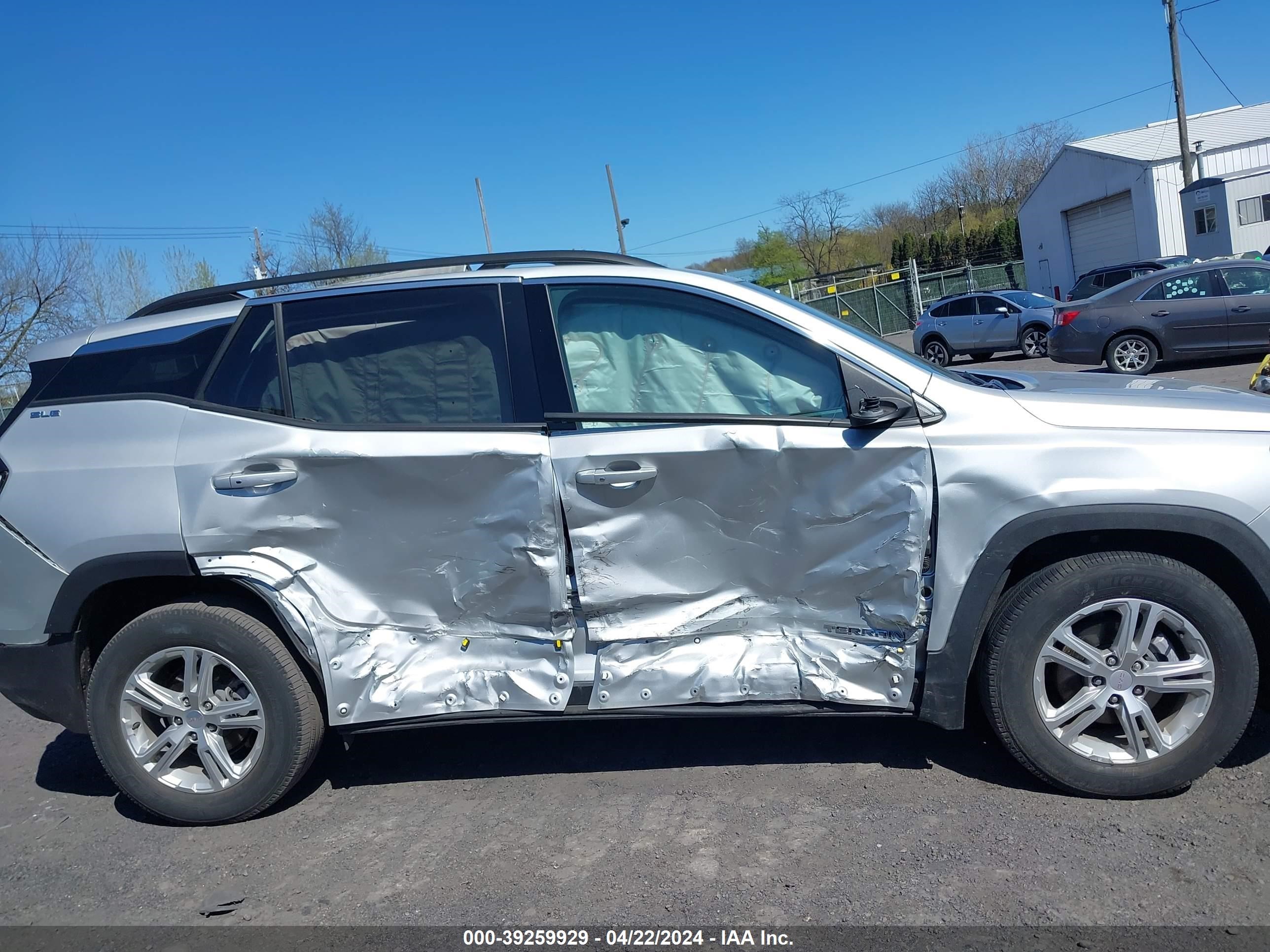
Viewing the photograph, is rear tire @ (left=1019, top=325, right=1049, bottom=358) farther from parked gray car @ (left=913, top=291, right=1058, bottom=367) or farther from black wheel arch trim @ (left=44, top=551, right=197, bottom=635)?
black wheel arch trim @ (left=44, top=551, right=197, bottom=635)

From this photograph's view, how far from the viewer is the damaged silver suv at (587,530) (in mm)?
3291

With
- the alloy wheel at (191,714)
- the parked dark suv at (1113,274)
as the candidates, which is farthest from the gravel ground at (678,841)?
the parked dark suv at (1113,274)

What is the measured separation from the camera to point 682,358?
3656 millimetres

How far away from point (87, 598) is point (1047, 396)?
3.67 meters

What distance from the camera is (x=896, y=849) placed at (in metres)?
3.20

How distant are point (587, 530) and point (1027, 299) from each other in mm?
20511

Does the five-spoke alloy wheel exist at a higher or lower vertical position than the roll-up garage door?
lower

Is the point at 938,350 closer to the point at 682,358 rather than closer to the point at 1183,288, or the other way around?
the point at 1183,288

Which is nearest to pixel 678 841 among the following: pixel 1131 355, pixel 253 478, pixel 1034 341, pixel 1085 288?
pixel 253 478

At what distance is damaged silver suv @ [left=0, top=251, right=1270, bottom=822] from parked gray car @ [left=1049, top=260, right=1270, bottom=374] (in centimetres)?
1233

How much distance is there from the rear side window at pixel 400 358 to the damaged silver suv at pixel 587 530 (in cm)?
1

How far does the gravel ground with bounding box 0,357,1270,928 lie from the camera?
116 inches

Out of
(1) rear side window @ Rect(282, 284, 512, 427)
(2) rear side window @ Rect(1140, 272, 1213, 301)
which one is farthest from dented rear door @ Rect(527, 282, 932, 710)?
(2) rear side window @ Rect(1140, 272, 1213, 301)

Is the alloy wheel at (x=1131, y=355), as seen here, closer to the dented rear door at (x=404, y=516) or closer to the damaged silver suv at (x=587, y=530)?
the damaged silver suv at (x=587, y=530)
